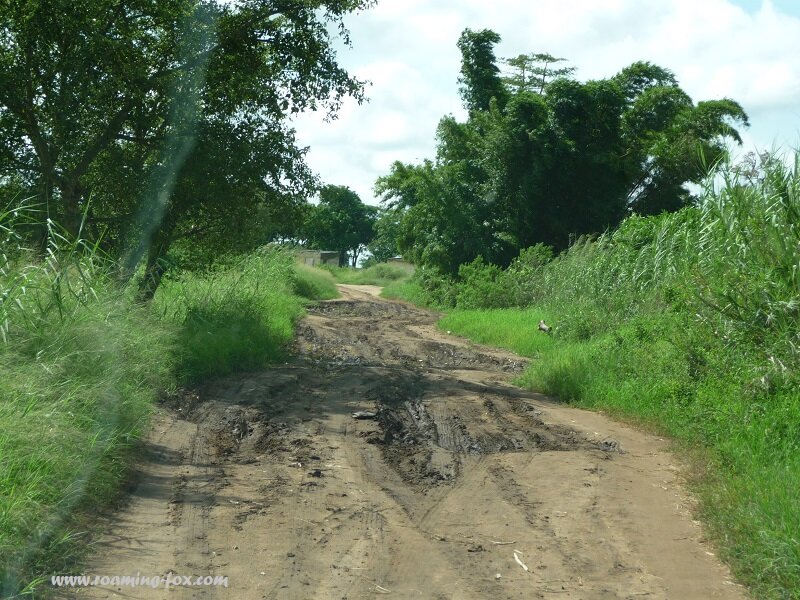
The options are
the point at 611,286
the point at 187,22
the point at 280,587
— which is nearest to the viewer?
the point at 280,587

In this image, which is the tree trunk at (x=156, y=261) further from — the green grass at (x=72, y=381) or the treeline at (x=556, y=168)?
the treeline at (x=556, y=168)

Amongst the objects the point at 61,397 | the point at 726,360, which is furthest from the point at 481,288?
the point at 61,397

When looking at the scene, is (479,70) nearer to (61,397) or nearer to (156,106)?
(156,106)

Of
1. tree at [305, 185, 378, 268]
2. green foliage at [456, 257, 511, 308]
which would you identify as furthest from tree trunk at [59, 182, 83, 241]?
tree at [305, 185, 378, 268]

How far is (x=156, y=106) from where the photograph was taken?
532 inches

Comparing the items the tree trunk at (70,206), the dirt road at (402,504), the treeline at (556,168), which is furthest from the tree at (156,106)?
the treeline at (556,168)

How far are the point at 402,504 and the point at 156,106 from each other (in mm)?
9251

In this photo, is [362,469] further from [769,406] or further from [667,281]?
[667,281]

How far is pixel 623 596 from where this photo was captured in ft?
15.8

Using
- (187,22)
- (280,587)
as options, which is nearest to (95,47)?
(187,22)

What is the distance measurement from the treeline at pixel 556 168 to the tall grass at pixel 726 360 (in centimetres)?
1363

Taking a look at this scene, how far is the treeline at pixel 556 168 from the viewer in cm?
2895

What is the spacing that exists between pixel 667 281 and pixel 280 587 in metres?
10.4

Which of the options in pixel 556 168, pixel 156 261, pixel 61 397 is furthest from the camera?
pixel 556 168
